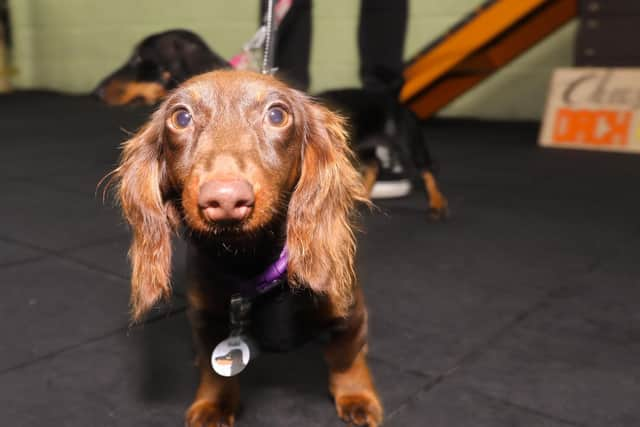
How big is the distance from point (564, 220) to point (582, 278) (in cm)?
92

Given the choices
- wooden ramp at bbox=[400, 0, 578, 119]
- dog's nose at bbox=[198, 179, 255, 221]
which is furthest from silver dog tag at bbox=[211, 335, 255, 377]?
wooden ramp at bbox=[400, 0, 578, 119]

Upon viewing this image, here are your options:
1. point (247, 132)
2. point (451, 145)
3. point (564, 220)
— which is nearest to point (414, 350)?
point (247, 132)

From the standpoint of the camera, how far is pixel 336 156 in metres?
1.40

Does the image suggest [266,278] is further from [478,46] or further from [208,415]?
[478,46]

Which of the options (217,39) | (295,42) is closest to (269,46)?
(295,42)

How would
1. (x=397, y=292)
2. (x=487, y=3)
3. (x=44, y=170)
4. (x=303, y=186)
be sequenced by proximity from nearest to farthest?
1. (x=303, y=186)
2. (x=397, y=292)
3. (x=44, y=170)
4. (x=487, y=3)

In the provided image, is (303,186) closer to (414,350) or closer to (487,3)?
(414,350)

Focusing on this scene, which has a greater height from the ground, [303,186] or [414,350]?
[303,186]

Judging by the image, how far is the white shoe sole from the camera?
393 cm

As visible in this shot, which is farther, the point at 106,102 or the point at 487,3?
the point at 487,3

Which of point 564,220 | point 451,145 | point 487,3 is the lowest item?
point 451,145

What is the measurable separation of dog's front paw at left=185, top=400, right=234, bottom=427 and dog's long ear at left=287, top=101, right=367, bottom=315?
15.5 inches

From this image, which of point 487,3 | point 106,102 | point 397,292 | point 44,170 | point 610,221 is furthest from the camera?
point 487,3

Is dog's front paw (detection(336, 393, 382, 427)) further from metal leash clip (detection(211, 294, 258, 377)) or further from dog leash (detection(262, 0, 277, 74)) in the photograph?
dog leash (detection(262, 0, 277, 74))
